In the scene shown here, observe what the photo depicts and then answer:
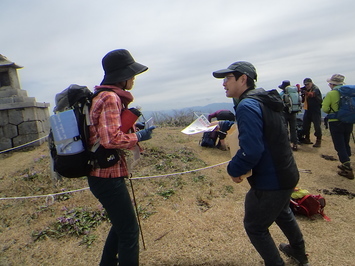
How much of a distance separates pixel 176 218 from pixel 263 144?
2.25 meters

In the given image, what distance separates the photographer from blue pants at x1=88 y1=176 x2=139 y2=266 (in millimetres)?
2205

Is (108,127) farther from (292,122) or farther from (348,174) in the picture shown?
(292,122)

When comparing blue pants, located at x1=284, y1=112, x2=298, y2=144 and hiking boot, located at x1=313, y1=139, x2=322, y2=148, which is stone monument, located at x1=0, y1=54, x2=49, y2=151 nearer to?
blue pants, located at x1=284, y1=112, x2=298, y2=144

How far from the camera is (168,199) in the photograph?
4.60m

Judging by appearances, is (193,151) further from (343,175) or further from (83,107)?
(83,107)

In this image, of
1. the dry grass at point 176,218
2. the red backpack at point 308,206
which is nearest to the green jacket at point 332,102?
the dry grass at point 176,218

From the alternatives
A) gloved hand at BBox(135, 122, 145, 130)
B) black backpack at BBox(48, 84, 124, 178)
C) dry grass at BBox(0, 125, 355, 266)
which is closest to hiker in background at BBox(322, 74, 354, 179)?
dry grass at BBox(0, 125, 355, 266)

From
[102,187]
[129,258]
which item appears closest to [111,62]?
[102,187]

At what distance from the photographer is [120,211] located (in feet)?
7.32

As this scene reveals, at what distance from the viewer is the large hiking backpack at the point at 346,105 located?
17.7 feet

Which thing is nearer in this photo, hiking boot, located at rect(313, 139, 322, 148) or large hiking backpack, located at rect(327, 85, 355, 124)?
large hiking backpack, located at rect(327, 85, 355, 124)

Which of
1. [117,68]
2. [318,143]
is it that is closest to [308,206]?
[117,68]

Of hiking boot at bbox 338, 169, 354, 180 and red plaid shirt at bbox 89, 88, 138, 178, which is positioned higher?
red plaid shirt at bbox 89, 88, 138, 178

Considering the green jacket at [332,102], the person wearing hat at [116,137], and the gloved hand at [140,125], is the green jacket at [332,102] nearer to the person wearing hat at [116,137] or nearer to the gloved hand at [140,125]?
the gloved hand at [140,125]
